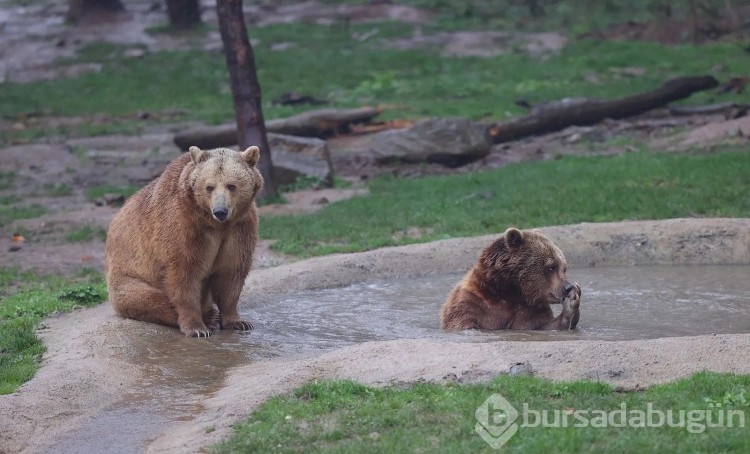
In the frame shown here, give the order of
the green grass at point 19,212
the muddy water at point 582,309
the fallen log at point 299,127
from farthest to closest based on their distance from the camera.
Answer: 1. the fallen log at point 299,127
2. the green grass at point 19,212
3. the muddy water at point 582,309

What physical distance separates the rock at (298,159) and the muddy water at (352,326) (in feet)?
20.9

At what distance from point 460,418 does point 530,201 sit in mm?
8581

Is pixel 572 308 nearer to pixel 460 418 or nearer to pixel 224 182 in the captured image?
pixel 224 182

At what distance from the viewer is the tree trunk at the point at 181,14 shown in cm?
3300

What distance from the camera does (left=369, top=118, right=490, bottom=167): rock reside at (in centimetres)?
1795

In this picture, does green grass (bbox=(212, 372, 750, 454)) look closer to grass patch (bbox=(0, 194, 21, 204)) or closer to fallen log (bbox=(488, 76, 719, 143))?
grass patch (bbox=(0, 194, 21, 204))

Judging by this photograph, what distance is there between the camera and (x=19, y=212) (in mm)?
16094

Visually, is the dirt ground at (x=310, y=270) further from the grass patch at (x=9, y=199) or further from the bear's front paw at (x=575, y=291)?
the bear's front paw at (x=575, y=291)

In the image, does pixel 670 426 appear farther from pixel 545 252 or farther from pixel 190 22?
pixel 190 22

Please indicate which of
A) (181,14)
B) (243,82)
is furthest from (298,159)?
(181,14)

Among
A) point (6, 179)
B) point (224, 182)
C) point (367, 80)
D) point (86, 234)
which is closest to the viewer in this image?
point (224, 182)

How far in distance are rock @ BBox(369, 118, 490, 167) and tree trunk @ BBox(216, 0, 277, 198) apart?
9.96ft

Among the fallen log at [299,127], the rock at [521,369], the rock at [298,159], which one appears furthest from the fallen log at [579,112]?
the rock at [521,369]

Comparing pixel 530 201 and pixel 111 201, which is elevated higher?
pixel 530 201
